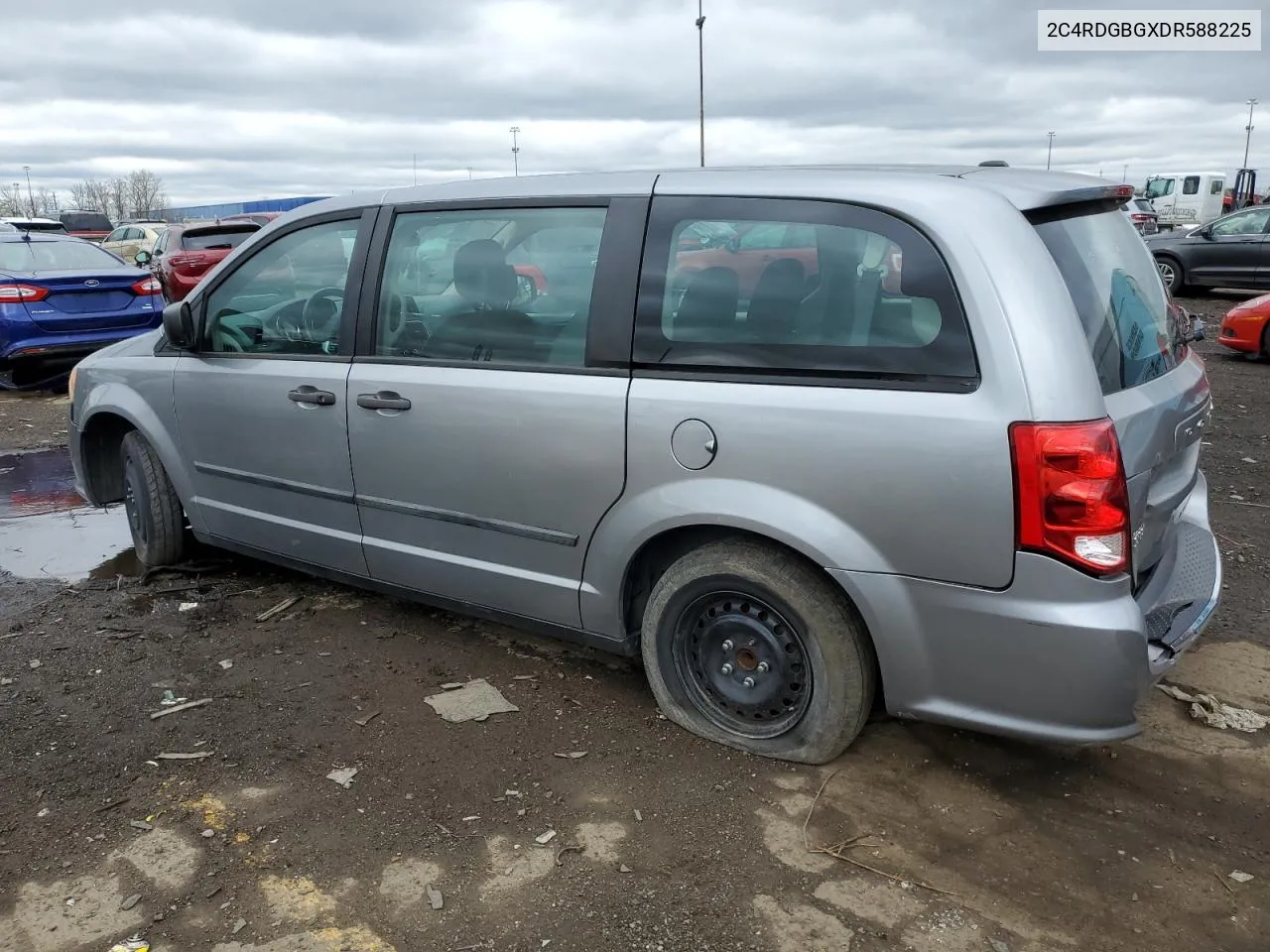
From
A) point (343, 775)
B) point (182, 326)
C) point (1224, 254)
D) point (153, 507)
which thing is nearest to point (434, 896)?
point (343, 775)

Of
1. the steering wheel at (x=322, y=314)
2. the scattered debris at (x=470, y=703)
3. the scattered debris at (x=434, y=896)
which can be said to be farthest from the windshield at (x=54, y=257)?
the scattered debris at (x=434, y=896)

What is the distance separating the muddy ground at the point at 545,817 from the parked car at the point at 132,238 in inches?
1071

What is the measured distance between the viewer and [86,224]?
33062 mm

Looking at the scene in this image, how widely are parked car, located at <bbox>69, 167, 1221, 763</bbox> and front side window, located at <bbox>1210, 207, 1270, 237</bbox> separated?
14078mm

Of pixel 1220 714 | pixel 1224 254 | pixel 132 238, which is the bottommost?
pixel 1220 714

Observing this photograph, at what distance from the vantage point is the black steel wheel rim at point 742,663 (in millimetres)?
3119

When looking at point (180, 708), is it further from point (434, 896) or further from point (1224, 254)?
point (1224, 254)

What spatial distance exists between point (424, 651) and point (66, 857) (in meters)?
1.51

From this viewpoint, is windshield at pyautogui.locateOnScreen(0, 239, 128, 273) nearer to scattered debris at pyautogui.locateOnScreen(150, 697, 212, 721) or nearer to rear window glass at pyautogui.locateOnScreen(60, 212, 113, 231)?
scattered debris at pyautogui.locateOnScreen(150, 697, 212, 721)

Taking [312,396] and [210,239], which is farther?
[210,239]

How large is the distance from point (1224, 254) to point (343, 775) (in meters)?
16.2

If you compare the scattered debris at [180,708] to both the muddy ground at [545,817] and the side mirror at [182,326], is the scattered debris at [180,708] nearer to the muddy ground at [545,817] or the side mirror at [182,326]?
the muddy ground at [545,817]

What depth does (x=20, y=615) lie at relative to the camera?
4520mm

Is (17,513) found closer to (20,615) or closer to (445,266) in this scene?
(20,615)
